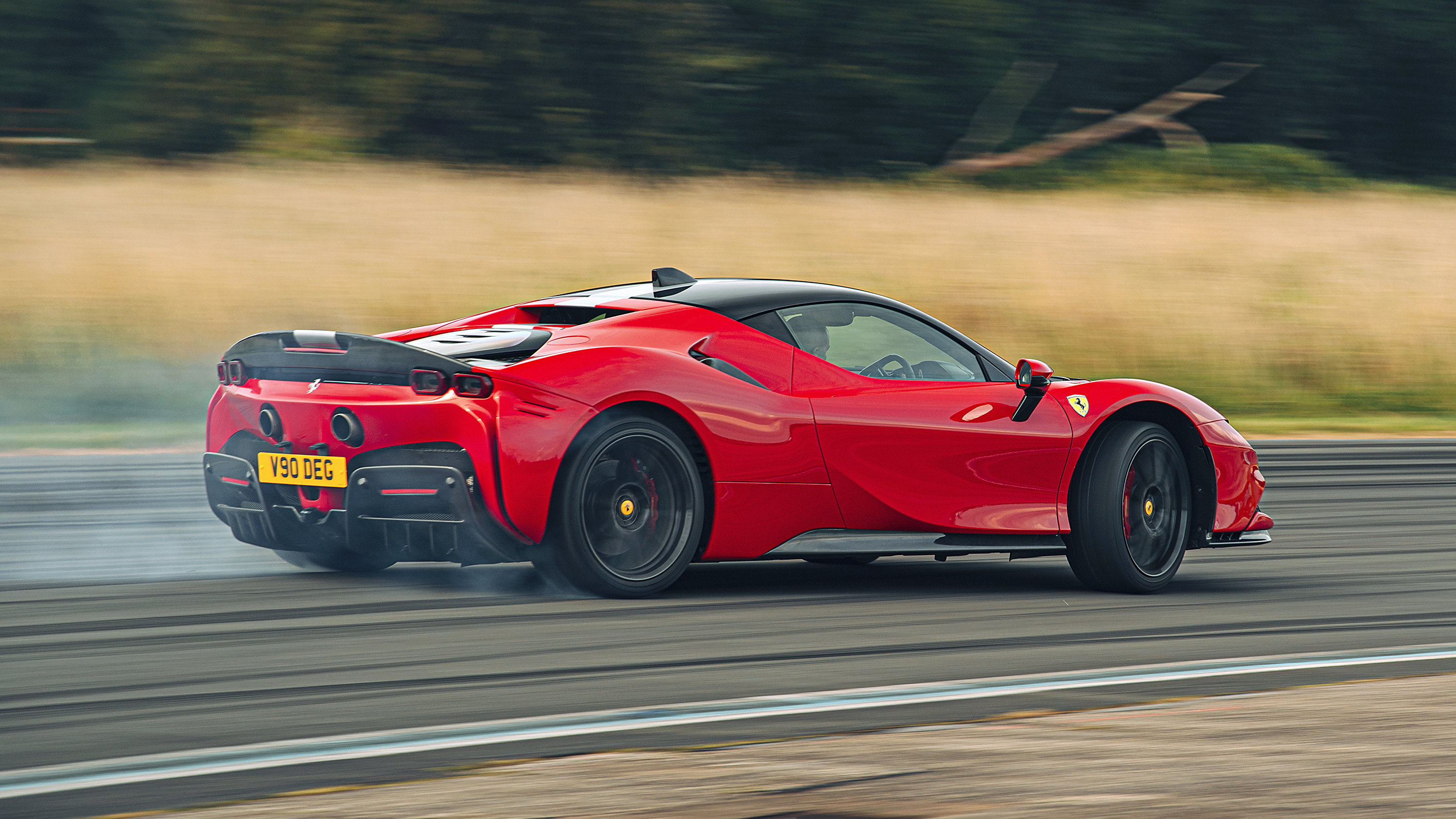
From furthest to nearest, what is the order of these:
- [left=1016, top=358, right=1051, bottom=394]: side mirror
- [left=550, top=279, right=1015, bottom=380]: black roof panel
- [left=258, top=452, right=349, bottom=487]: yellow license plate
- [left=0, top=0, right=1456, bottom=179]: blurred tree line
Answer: [left=0, top=0, right=1456, bottom=179]: blurred tree line
[left=1016, top=358, right=1051, bottom=394]: side mirror
[left=550, top=279, right=1015, bottom=380]: black roof panel
[left=258, top=452, right=349, bottom=487]: yellow license plate

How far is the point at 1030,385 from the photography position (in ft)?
23.6

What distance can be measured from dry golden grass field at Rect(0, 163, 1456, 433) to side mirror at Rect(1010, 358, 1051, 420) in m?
12.0

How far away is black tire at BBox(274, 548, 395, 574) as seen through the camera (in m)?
7.16

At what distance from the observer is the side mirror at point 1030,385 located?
712 cm

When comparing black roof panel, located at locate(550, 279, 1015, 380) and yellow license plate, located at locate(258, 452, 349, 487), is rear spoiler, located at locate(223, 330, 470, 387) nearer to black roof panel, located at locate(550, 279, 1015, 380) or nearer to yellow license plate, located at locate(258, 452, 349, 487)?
yellow license plate, located at locate(258, 452, 349, 487)

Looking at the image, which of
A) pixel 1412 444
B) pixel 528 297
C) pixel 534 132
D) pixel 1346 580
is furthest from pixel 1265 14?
pixel 1346 580

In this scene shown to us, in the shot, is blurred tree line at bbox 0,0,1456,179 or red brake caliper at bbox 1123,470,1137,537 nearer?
red brake caliper at bbox 1123,470,1137,537

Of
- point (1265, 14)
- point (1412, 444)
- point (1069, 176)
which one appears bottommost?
point (1412, 444)

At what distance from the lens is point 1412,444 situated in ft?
50.2

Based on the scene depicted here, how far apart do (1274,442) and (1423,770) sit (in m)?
11.3

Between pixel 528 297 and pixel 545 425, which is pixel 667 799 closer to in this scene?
pixel 545 425

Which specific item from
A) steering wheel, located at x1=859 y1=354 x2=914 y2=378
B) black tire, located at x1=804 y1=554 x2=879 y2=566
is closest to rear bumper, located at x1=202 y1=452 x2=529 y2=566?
steering wheel, located at x1=859 y1=354 x2=914 y2=378

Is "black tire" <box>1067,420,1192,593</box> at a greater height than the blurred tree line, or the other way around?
the blurred tree line

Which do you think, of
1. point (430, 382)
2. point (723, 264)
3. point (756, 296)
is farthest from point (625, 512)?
point (723, 264)
